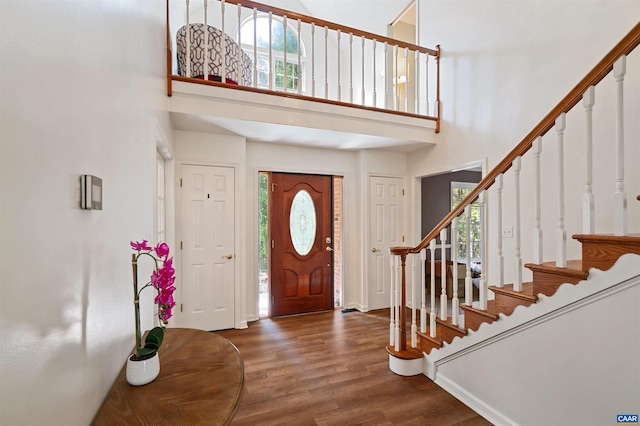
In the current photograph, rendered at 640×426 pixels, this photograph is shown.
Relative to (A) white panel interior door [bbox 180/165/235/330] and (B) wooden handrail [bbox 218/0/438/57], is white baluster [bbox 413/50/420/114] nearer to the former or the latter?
(B) wooden handrail [bbox 218/0/438/57]

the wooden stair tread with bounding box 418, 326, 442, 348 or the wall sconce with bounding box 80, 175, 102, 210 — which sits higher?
the wall sconce with bounding box 80, 175, 102, 210

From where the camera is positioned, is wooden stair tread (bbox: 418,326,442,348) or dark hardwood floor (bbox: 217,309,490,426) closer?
dark hardwood floor (bbox: 217,309,490,426)

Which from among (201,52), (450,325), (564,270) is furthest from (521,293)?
(201,52)

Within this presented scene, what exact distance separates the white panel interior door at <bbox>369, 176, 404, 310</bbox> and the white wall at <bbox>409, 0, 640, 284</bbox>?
28.6 inches

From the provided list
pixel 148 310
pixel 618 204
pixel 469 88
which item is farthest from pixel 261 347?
pixel 469 88

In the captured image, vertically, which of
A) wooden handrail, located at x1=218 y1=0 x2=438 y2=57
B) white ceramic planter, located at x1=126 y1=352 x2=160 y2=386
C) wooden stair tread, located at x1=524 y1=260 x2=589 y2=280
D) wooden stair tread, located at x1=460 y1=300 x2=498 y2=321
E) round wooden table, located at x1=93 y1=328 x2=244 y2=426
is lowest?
wooden stair tread, located at x1=460 y1=300 x2=498 y2=321

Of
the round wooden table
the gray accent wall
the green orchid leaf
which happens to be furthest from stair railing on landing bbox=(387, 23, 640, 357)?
the gray accent wall

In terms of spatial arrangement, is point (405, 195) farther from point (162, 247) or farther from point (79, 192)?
point (79, 192)

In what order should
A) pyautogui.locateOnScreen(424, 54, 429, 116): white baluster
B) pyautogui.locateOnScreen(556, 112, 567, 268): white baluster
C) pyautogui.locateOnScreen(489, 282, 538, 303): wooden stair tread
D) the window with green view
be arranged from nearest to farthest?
pyautogui.locateOnScreen(556, 112, 567, 268): white baluster
pyautogui.locateOnScreen(489, 282, 538, 303): wooden stair tread
pyautogui.locateOnScreen(424, 54, 429, 116): white baluster
the window with green view

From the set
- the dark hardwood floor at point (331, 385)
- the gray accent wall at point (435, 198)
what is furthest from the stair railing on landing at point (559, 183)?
the gray accent wall at point (435, 198)

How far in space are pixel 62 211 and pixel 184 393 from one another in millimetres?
689

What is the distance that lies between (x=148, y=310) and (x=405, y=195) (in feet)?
11.7

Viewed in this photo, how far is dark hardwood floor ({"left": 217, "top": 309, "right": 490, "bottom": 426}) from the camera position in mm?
1949

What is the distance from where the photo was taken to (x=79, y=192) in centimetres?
82
